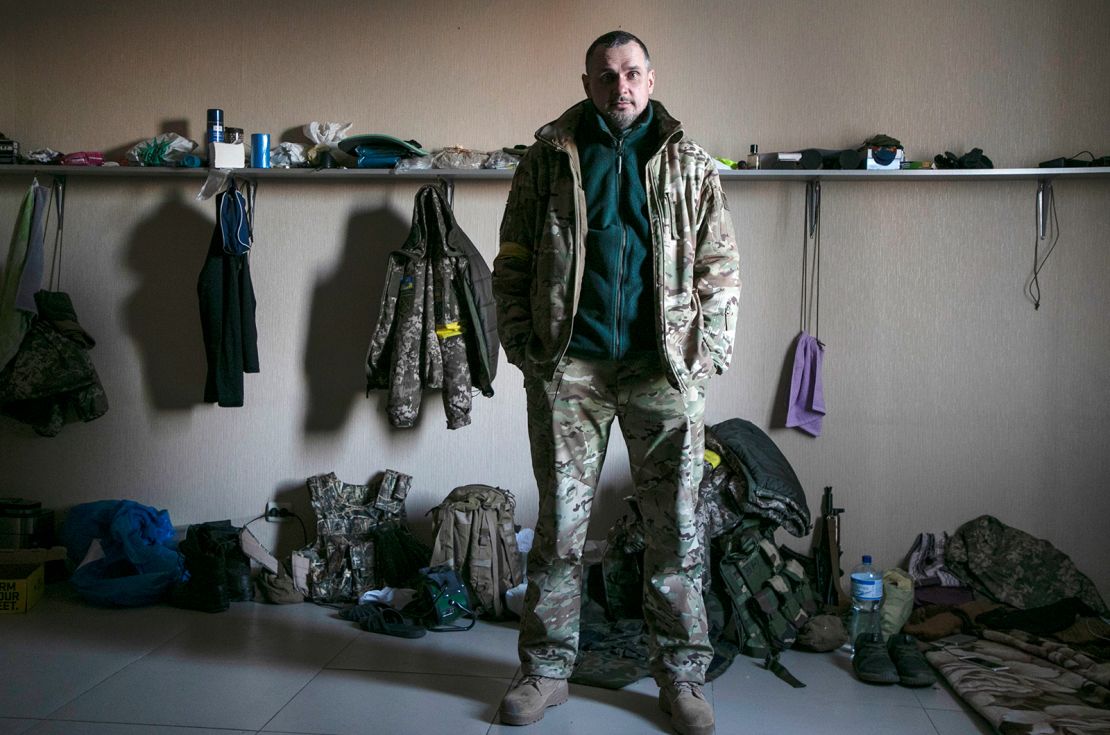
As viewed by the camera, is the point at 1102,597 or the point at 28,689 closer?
the point at 28,689

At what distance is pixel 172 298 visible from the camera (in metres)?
4.36

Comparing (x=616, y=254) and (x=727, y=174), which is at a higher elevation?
(x=727, y=174)

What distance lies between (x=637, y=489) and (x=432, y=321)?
4.81ft

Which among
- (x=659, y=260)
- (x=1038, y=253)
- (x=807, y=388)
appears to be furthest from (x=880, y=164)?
(x=659, y=260)

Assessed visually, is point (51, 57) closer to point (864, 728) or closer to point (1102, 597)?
point (864, 728)

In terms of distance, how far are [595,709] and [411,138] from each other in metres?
2.43

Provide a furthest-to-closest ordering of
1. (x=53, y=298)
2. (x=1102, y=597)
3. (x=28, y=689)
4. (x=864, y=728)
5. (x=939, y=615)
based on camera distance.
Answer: (x=53, y=298) < (x=1102, y=597) < (x=939, y=615) < (x=28, y=689) < (x=864, y=728)

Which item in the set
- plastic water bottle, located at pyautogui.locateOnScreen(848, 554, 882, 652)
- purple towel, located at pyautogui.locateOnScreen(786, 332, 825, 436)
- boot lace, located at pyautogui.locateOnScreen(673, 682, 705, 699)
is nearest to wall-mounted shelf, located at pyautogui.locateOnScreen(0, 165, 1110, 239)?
purple towel, located at pyautogui.locateOnScreen(786, 332, 825, 436)

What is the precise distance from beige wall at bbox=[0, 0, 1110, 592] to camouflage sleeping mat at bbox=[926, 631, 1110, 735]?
76 cm

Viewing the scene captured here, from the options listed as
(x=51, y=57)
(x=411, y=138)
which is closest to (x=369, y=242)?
(x=411, y=138)

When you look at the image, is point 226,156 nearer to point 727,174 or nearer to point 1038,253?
point 727,174

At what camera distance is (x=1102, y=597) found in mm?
3936

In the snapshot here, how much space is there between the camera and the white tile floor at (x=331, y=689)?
9.08 ft

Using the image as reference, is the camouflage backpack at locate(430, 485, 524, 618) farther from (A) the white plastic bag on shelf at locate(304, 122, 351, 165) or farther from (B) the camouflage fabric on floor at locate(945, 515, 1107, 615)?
(B) the camouflage fabric on floor at locate(945, 515, 1107, 615)
